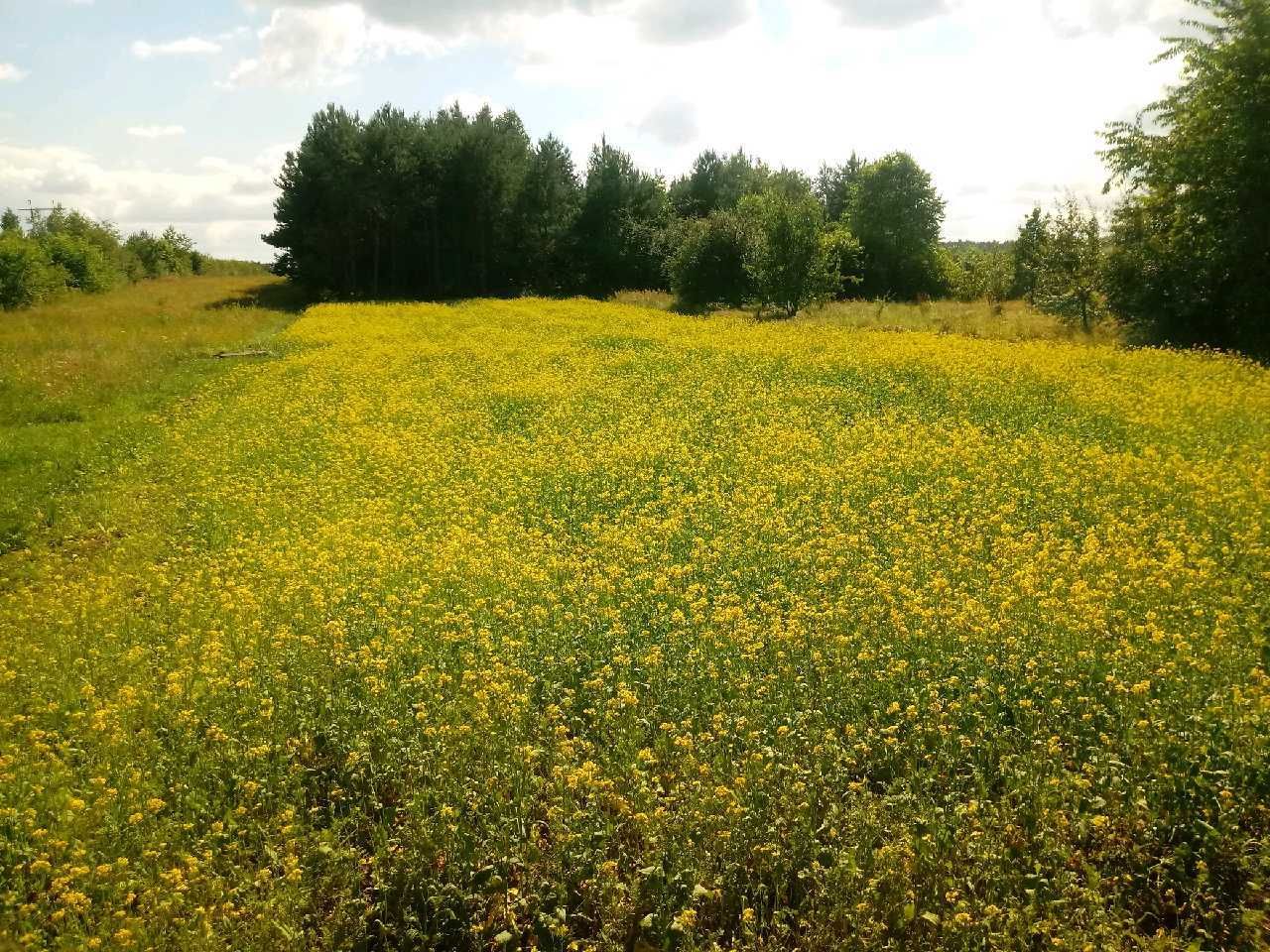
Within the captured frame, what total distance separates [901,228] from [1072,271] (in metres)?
29.1

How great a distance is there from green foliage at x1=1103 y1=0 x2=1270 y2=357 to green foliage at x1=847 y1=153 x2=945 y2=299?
29754 mm

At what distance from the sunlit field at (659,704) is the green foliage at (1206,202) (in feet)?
37.5

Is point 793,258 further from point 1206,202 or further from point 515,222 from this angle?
point 515,222

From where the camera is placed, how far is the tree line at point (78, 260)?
3609 cm

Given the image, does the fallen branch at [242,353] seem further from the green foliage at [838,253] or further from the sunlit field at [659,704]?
the green foliage at [838,253]

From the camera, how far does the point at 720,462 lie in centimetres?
1206

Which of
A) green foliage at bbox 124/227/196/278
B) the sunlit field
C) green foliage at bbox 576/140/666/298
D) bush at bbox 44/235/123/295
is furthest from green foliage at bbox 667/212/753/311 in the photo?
green foliage at bbox 124/227/196/278

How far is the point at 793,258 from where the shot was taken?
33.7 meters

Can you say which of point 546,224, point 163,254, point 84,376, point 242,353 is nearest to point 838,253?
point 546,224

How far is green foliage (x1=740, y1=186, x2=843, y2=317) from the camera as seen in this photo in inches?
1321

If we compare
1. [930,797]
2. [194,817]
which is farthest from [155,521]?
[930,797]

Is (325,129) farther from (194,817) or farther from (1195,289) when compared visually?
(194,817)

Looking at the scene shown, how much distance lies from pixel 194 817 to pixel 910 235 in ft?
184

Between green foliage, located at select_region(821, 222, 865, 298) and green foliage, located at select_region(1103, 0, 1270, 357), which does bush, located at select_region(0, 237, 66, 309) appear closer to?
green foliage, located at select_region(821, 222, 865, 298)
